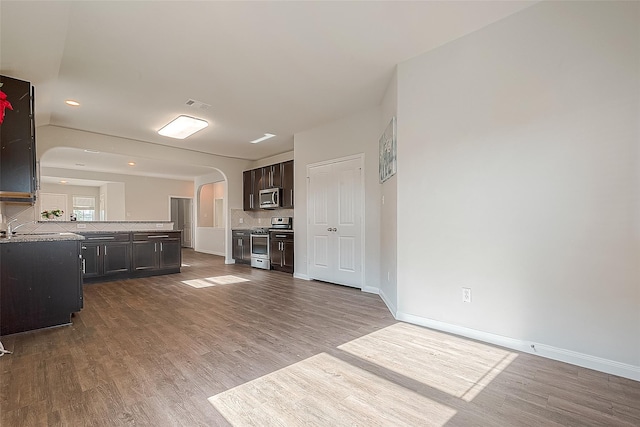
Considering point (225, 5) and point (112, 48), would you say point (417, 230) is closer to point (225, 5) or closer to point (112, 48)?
point (225, 5)

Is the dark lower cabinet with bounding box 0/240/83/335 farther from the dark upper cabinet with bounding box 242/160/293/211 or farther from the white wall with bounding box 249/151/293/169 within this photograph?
the white wall with bounding box 249/151/293/169

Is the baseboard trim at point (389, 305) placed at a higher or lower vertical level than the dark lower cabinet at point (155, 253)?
lower

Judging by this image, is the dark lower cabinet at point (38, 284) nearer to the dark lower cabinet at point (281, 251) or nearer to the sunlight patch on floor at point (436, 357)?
the sunlight patch on floor at point (436, 357)

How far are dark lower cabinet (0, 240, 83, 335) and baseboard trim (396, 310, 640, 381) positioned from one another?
3576mm

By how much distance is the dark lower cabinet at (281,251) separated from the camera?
5.89 meters

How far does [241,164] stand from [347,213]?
13.8 ft

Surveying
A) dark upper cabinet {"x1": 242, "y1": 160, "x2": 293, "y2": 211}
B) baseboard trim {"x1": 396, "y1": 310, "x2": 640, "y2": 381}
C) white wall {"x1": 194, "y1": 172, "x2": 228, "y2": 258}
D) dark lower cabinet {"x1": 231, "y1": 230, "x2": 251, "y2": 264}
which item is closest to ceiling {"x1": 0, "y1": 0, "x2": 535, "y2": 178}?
dark upper cabinet {"x1": 242, "y1": 160, "x2": 293, "y2": 211}

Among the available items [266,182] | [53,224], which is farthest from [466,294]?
[53,224]

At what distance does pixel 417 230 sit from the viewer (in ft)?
9.71

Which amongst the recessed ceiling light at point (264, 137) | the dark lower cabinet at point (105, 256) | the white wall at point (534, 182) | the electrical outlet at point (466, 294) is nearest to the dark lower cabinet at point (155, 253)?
the dark lower cabinet at point (105, 256)

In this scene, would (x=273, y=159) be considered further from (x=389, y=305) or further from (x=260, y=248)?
(x=389, y=305)

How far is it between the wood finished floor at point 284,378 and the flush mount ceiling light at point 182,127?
3.07 m

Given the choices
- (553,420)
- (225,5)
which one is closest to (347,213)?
(225,5)

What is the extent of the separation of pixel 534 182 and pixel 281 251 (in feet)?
15.3
